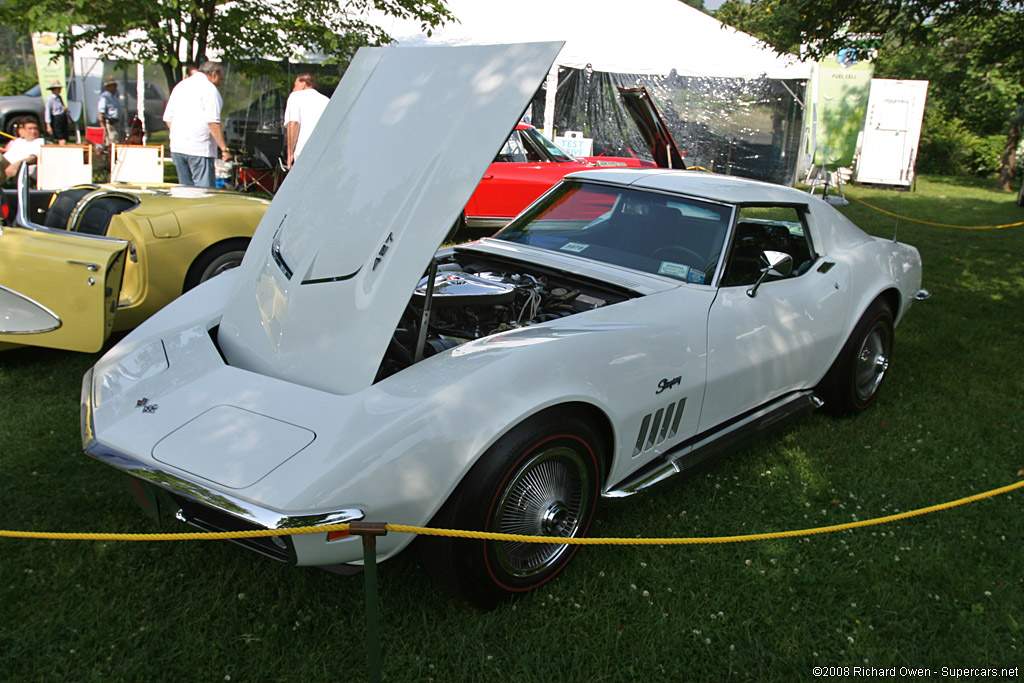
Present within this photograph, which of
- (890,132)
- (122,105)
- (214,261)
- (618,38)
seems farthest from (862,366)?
(890,132)

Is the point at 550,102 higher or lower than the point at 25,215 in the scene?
higher

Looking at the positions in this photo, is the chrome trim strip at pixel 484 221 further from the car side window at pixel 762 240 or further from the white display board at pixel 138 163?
the car side window at pixel 762 240

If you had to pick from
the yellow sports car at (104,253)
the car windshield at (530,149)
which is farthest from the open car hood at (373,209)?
the car windshield at (530,149)

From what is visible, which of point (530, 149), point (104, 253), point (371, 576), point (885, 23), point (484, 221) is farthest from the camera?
point (530, 149)

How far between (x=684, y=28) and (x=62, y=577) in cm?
1525

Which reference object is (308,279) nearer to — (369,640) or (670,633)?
(369,640)

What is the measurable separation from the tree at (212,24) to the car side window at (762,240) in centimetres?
786

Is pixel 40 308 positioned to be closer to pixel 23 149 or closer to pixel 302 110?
pixel 302 110

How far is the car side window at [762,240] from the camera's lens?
11.6 ft

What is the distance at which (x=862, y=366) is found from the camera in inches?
172

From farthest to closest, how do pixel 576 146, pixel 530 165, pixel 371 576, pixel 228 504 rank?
pixel 576 146, pixel 530 165, pixel 228 504, pixel 371 576

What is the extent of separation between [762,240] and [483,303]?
1.76m

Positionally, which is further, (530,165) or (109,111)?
(109,111)

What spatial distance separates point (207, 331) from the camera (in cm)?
304
